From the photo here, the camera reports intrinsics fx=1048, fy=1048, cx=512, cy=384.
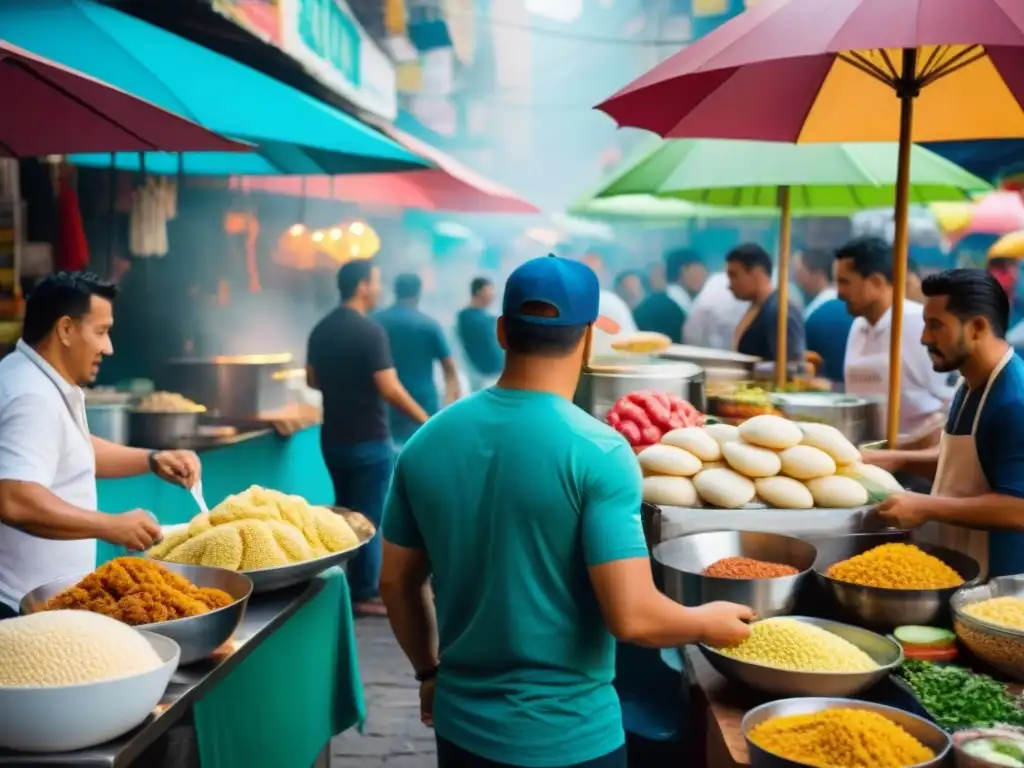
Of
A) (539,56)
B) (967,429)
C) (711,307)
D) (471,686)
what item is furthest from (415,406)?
(539,56)

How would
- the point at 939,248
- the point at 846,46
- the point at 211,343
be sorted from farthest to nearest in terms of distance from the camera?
the point at 939,248 → the point at 211,343 → the point at 846,46

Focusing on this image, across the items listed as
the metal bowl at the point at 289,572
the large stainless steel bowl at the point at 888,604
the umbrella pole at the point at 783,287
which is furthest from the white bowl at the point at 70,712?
the umbrella pole at the point at 783,287

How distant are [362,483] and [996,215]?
8131 mm

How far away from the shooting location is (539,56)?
44.9 metres

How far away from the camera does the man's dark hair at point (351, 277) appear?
6762 mm

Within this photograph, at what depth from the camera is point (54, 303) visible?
3.38 m

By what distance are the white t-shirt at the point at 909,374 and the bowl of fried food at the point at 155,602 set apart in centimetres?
365

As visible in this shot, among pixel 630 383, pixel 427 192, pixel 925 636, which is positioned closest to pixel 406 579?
pixel 925 636

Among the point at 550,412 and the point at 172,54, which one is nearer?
the point at 550,412

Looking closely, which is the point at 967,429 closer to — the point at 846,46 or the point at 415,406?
the point at 846,46

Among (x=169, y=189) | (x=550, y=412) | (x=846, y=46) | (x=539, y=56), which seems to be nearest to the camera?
(x=550, y=412)

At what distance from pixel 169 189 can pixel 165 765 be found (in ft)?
19.2

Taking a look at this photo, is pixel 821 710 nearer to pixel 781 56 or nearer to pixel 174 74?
pixel 781 56

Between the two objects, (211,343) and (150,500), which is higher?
(211,343)
